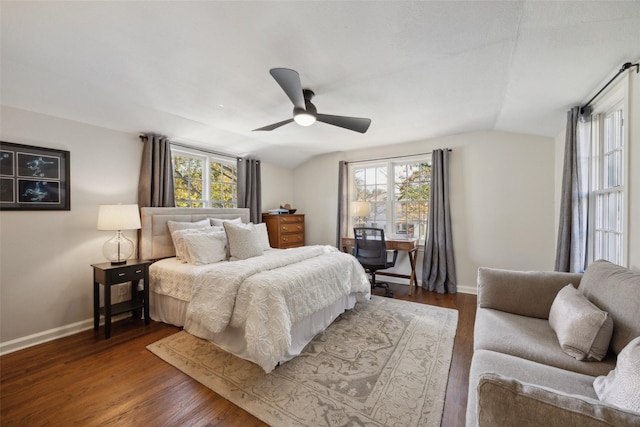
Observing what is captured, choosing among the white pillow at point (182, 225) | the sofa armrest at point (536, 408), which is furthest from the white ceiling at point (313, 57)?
the sofa armrest at point (536, 408)

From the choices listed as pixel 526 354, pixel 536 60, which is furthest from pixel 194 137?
pixel 526 354

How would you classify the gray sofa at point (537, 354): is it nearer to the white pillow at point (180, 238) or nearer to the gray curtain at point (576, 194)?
the gray curtain at point (576, 194)

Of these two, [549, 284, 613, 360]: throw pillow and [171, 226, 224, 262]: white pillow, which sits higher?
[171, 226, 224, 262]: white pillow

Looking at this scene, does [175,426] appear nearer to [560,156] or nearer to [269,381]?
[269,381]

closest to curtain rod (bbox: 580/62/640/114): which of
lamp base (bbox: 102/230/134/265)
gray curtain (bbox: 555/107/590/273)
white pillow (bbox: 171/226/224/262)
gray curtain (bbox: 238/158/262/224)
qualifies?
gray curtain (bbox: 555/107/590/273)

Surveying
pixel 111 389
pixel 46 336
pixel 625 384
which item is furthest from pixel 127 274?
pixel 625 384

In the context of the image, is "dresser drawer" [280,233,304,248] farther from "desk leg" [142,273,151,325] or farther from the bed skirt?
"desk leg" [142,273,151,325]

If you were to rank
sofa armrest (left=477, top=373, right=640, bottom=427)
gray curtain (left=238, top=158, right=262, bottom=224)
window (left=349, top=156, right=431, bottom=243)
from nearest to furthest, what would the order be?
sofa armrest (left=477, top=373, right=640, bottom=427) → window (left=349, top=156, right=431, bottom=243) → gray curtain (left=238, top=158, right=262, bottom=224)

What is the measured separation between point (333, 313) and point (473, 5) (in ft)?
8.87

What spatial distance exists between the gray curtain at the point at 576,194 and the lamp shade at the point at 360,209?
242 cm

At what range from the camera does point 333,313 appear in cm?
275

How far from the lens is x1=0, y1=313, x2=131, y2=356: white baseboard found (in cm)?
226

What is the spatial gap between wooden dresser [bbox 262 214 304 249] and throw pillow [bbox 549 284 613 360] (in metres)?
3.78

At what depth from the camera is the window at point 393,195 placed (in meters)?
4.30
